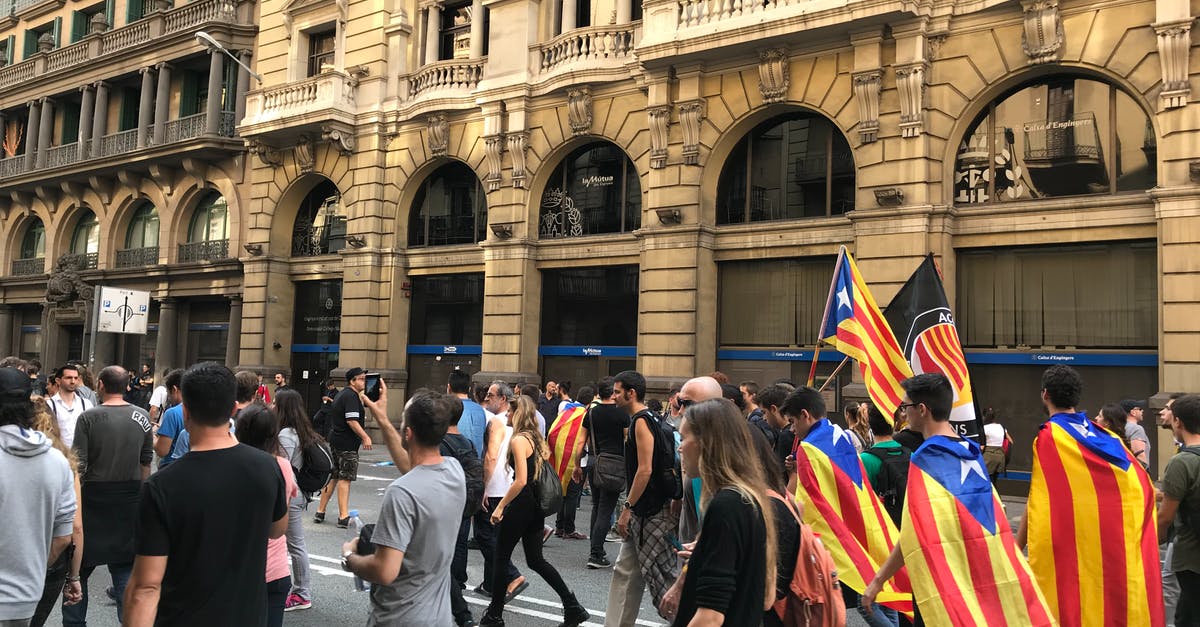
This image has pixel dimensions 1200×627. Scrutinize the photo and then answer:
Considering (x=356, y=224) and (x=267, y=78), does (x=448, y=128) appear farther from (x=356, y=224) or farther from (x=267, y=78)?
(x=267, y=78)

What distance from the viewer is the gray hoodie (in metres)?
4.23

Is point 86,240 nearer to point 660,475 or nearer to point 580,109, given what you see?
point 580,109

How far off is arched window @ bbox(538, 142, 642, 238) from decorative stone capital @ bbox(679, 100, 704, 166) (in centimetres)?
174

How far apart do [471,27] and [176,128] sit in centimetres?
1204

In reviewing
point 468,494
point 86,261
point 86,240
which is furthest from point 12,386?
point 86,240

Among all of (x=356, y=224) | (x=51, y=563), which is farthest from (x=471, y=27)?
(x=51, y=563)

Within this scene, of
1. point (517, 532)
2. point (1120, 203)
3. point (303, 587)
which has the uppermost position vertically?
point (1120, 203)

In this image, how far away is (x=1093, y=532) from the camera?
5.34m

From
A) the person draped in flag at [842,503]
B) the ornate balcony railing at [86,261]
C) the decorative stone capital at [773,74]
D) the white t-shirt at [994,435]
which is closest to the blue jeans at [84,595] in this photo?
the person draped in flag at [842,503]

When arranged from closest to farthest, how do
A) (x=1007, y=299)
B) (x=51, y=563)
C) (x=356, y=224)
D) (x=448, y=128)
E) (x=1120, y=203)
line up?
(x=51, y=563) < (x=1120, y=203) < (x=1007, y=299) < (x=448, y=128) < (x=356, y=224)

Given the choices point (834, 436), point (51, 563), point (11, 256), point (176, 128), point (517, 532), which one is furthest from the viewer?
point (11, 256)

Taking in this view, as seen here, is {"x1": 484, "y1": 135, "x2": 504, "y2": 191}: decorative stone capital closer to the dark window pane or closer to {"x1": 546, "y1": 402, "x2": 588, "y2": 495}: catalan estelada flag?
the dark window pane

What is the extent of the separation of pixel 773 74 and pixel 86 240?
89.5 ft

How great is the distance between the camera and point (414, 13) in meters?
23.8
